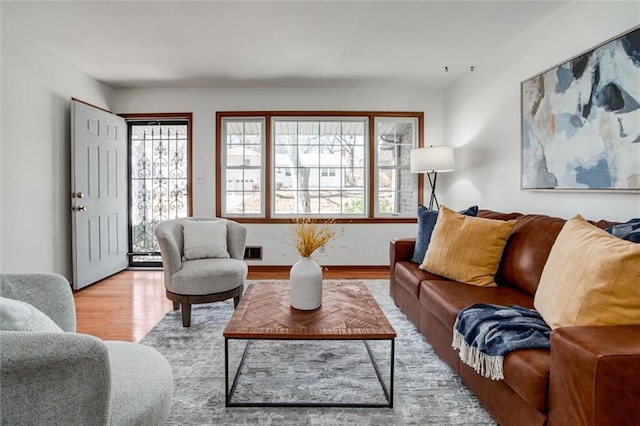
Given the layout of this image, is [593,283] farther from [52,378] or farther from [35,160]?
[35,160]

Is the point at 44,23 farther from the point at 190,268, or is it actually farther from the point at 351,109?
the point at 351,109

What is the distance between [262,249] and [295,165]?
123 centimetres

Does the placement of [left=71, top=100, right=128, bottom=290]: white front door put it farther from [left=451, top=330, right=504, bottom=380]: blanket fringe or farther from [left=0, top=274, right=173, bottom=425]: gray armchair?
[left=451, top=330, right=504, bottom=380]: blanket fringe

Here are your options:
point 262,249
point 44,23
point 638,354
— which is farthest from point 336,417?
point 44,23

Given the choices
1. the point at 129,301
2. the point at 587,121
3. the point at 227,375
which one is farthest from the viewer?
the point at 129,301

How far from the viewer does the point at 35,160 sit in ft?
11.5

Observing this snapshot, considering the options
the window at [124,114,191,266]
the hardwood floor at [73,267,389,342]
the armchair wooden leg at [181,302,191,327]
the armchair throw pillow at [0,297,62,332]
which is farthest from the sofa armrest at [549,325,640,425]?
the window at [124,114,191,266]

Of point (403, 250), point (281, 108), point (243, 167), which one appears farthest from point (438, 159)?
point (243, 167)

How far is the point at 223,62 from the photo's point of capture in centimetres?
392

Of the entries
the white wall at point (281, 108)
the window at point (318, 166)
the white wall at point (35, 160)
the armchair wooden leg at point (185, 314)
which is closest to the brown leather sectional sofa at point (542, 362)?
the armchair wooden leg at point (185, 314)

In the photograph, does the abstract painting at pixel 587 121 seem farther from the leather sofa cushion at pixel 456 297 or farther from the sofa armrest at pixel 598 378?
the sofa armrest at pixel 598 378

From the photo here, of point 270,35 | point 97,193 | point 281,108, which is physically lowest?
point 97,193

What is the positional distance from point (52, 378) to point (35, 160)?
135 inches

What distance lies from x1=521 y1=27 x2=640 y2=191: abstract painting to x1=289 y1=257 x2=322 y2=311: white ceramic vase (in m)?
1.91
